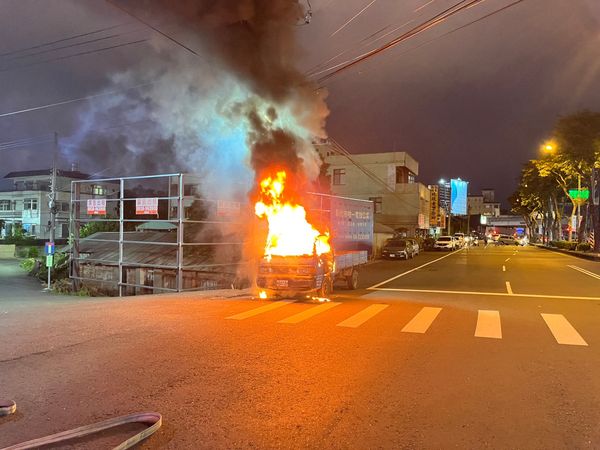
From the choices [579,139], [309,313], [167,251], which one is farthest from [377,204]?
[309,313]

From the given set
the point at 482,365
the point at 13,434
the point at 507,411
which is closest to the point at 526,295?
the point at 482,365

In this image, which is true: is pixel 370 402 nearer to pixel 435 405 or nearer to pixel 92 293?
pixel 435 405

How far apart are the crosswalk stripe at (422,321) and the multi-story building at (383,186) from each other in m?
47.5

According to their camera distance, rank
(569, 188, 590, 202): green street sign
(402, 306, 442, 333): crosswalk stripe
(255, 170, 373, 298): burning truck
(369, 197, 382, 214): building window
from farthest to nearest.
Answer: (369, 197, 382, 214): building window, (569, 188, 590, 202): green street sign, (255, 170, 373, 298): burning truck, (402, 306, 442, 333): crosswalk stripe

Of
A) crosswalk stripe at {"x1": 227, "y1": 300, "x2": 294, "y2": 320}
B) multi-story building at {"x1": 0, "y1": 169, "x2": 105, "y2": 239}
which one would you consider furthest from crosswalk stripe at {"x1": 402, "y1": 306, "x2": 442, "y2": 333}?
multi-story building at {"x1": 0, "y1": 169, "x2": 105, "y2": 239}

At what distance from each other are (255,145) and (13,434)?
1153cm

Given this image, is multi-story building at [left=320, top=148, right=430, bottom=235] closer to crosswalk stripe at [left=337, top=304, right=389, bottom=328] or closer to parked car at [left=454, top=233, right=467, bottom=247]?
parked car at [left=454, top=233, right=467, bottom=247]

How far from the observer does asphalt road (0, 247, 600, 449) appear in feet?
14.1

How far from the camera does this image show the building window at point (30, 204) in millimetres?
62469

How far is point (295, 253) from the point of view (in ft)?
43.9

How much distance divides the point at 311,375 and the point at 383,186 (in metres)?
54.7

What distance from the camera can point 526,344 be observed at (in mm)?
7824

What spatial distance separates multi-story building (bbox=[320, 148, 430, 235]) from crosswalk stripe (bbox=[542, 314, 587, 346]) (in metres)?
48.1

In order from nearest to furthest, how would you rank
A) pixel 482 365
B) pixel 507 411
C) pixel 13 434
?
pixel 13 434, pixel 507 411, pixel 482 365
